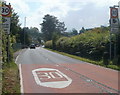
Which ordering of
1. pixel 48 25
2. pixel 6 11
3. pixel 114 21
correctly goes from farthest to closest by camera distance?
pixel 48 25, pixel 114 21, pixel 6 11

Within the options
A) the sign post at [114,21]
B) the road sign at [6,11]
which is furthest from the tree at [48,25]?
the road sign at [6,11]

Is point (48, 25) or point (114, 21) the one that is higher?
point (48, 25)

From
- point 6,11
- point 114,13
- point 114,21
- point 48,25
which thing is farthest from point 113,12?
point 48,25

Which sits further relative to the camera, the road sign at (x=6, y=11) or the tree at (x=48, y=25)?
the tree at (x=48, y=25)

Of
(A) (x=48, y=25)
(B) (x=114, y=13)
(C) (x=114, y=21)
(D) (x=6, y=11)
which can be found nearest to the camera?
(D) (x=6, y=11)

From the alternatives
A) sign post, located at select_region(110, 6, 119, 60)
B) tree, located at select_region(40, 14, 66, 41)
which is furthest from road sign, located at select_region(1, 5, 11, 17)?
tree, located at select_region(40, 14, 66, 41)

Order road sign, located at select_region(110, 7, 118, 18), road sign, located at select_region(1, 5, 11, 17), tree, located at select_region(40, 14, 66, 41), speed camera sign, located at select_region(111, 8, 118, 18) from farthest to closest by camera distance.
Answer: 1. tree, located at select_region(40, 14, 66, 41)
2. speed camera sign, located at select_region(111, 8, 118, 18)
3. road sign, located at select_region(110, 7, 118, 18)
4. road sign, located at select_region(1, 5, 11, 17)

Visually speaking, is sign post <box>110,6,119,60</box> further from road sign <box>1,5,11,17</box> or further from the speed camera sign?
road sign <box>1,5,11,17</box>

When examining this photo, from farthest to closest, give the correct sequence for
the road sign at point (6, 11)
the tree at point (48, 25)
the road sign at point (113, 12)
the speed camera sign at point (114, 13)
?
the tree at point (48, 25) < the speed camera sign at point (114, 13) < the road sign at point (113, 12) < the road sign at point (6, 11)

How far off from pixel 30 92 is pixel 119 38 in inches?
556

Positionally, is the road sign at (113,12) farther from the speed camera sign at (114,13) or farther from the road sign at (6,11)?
the road sign at (6,11)

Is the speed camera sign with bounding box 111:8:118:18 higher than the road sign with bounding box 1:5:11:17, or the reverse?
the speed camera sign with bounding box 111:8:118:18

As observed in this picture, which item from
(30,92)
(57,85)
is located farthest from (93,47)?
(30,92)

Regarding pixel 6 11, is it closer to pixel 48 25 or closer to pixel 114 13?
pixel 114 13
